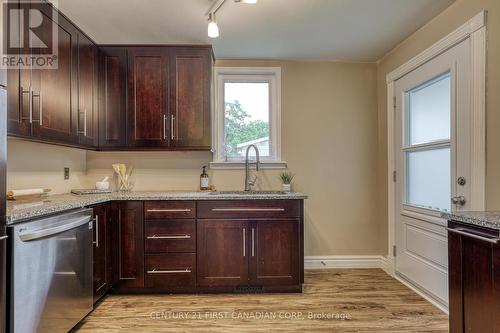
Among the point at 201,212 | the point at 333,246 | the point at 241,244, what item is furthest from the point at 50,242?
the point at 333,246

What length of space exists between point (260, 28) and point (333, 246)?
97.4 inches

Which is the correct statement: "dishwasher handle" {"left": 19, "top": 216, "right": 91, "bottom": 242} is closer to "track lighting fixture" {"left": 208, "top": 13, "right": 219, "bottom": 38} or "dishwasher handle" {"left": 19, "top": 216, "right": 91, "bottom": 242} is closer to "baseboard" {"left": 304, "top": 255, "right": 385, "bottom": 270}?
"track lighting fixture" {"left": 208, "top": 13, "right": 219, "bottom": 38}

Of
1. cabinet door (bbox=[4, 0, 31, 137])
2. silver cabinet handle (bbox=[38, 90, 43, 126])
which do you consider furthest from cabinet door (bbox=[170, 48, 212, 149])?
cabinet door (bbox=[4, 0, 31, 137])

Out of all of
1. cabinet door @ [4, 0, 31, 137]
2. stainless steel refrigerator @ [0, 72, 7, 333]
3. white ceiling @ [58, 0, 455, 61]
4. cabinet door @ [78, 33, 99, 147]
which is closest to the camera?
stainless steel refrigerator @ [0, 72, 7, 333]

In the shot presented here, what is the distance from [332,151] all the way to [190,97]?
5.65 feet

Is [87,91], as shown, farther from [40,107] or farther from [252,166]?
[252,166]

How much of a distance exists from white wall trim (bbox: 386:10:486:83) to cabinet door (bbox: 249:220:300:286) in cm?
181

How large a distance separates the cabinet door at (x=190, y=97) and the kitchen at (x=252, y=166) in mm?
15

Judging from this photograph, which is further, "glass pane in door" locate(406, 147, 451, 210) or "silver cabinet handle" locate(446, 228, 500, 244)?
"glass pane in door" locate(406, 147, 451, 210)

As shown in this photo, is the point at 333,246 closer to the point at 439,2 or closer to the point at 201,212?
the point at 201,212

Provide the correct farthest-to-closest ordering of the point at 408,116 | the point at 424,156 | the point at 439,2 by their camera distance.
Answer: the point at 408,116
the point at 424,156
the point at 439,2

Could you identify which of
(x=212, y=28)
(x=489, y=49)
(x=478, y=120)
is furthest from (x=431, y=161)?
(x=212, y=28)

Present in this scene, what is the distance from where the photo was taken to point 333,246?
10.5ft

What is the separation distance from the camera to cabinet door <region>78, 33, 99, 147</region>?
2.43m
